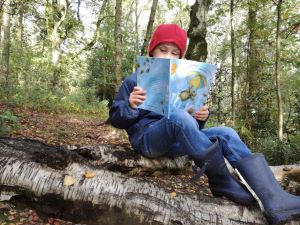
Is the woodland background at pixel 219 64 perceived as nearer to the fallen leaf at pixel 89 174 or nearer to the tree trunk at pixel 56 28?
the tree trunk at pixel 56 28

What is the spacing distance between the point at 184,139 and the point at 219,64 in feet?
34.0

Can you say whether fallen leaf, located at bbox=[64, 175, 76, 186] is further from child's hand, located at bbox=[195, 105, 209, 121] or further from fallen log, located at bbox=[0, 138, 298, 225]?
child's hand, located at bbox=[195, 105, 209, 121]

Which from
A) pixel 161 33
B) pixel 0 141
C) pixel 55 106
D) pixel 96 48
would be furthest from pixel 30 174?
pixel 96 48

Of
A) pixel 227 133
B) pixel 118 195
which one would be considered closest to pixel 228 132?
pixel 227 133

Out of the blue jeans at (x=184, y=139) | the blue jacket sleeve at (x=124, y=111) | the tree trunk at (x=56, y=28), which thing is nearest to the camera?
the blue jeans at (x=184, y=139)

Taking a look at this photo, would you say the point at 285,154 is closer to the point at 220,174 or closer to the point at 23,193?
the point at 220,174

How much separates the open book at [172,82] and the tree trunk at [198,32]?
423 centimetres

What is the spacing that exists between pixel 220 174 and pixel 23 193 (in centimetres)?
124

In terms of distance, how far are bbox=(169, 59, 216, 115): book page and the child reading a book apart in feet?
0.35

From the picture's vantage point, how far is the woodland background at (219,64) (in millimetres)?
6934

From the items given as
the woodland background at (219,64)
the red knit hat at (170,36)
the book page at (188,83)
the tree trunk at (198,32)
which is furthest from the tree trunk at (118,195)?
the tree trunk at (198,32)

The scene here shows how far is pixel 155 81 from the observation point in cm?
211

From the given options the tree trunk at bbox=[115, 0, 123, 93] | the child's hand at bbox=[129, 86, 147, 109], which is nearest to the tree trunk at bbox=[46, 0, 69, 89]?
the tree trunk at bbox=[115, 0, 123, 93]

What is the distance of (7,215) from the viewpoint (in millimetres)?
1945
